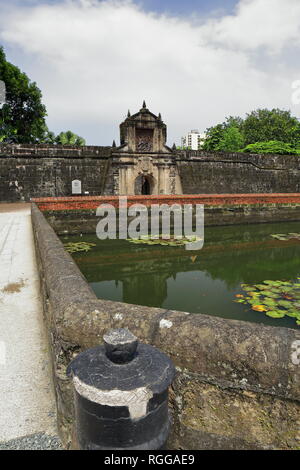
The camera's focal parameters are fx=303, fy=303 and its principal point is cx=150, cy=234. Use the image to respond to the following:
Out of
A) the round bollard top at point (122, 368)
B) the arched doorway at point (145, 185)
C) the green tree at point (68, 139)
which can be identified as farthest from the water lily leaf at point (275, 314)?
the green tree at point (68, 139)

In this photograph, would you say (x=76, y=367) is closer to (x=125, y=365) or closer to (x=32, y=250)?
(x=125, y=365)

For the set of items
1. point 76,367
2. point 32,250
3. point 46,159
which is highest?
point 46,159

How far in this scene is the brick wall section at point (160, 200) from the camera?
35.6ft

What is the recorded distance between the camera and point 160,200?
1215 centimetres

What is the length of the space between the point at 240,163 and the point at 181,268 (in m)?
16.0

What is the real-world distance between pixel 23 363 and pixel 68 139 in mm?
43039

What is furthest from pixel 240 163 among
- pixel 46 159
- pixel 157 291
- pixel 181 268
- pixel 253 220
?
pixel 157 291

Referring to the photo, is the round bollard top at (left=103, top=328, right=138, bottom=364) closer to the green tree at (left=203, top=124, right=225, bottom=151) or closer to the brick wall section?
the brick wall section

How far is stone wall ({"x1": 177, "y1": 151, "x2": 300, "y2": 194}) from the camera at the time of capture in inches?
772

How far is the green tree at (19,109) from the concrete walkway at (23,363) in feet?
Answer: 69.2

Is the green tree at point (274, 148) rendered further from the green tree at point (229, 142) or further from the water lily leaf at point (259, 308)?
the water lily leaf at point (259, 308)
